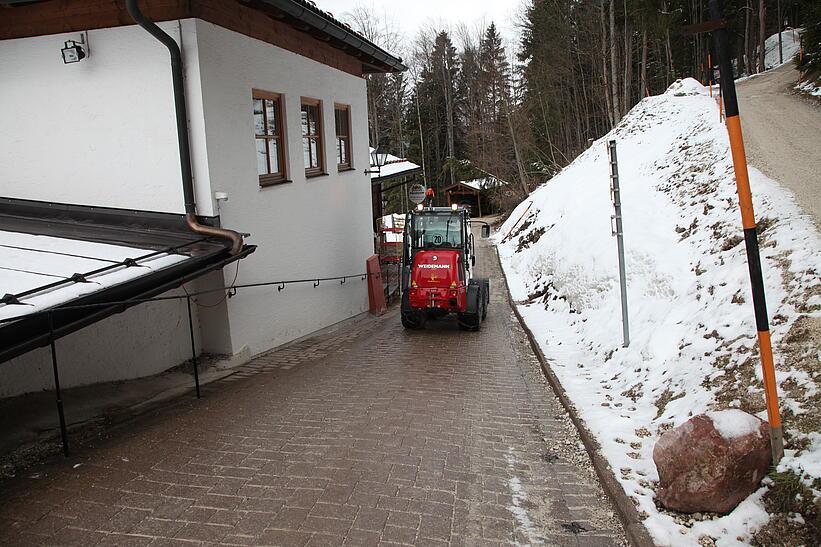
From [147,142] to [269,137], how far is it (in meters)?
2.57

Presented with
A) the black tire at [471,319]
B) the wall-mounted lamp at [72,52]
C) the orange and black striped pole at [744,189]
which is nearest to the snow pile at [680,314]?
the orange and black striped pole at [744,189]

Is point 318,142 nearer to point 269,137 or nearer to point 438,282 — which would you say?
point 269,137

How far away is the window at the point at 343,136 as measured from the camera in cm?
1448

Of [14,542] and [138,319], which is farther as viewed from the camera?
[138,319]

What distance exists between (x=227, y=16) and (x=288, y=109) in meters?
2.50

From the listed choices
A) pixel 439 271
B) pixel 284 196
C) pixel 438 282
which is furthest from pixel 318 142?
pixel 438 282

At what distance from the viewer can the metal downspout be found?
7.71m

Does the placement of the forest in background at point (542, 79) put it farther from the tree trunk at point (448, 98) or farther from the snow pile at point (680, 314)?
the snow pile at point (680, 314)

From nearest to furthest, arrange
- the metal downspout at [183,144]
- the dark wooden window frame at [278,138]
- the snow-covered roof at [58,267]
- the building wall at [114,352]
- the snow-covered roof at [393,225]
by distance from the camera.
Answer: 1. the snow-covered roof at [58,267]
2. the building wall at [114,352]
3. the metal downspout at [183,144]
4. the dark wooden window frame at [278,138]
5. the snow-covered roof at [393,225]

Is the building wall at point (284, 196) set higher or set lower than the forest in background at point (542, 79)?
lower

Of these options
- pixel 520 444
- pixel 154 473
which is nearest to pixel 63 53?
pixel 154 473

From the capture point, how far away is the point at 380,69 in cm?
1634

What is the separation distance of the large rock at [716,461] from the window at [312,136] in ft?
31.9

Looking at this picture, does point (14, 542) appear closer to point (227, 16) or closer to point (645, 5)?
point (227, 16)
